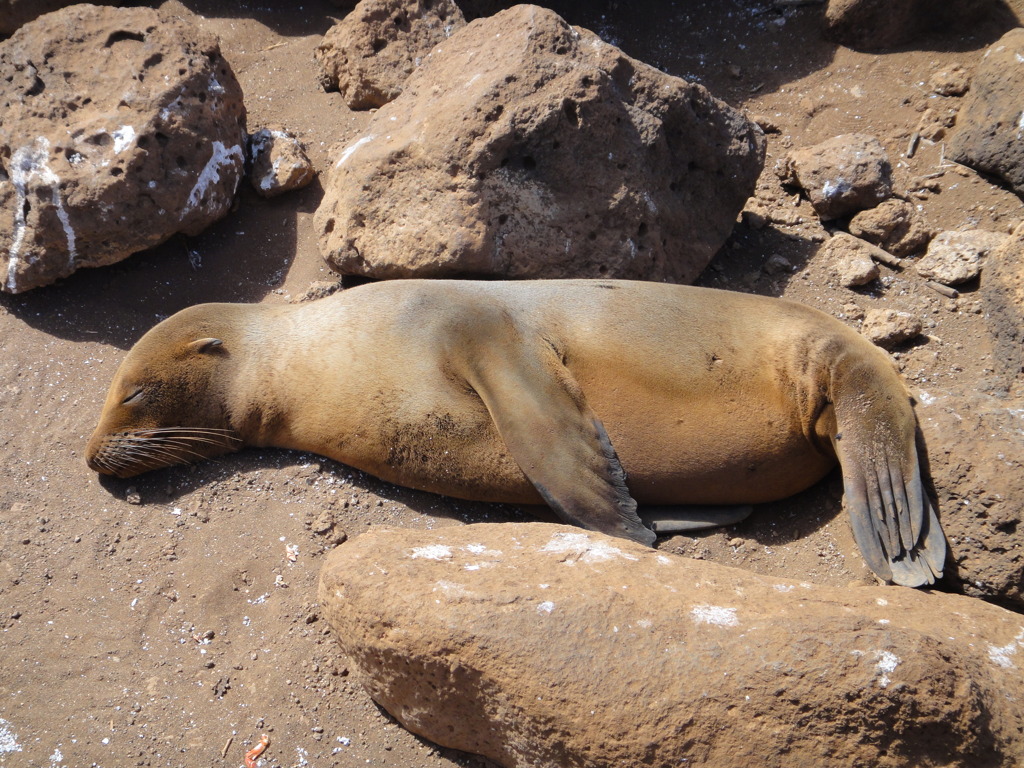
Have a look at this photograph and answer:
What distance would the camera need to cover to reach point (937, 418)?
3.63 metres

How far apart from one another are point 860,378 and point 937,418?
1.16ft

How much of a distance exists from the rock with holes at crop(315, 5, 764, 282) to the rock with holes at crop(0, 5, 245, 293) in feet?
2.46

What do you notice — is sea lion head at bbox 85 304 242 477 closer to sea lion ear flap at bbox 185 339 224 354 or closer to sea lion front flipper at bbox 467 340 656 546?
sea lion ear flap at bbox 185 339 224 354

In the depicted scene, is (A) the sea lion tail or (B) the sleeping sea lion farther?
(B) the sleeping sea lion

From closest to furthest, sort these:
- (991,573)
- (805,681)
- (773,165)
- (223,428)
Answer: (805,681), (991,573), (223,428), (773,165)

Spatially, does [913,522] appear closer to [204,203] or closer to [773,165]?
[773,165]

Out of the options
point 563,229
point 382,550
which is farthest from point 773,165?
point 382,550

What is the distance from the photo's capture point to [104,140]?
450 centimetres

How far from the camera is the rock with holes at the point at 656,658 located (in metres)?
2.32

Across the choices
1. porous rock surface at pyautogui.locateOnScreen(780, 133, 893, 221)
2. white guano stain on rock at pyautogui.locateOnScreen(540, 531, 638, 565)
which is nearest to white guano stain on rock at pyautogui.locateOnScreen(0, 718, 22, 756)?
white guano stain on rock at pyautogui.locateOnScreen(540, 531, 638, 565)

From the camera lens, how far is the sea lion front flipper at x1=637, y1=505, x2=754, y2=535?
3.67 m

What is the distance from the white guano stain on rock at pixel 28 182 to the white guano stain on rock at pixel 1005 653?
4456mm

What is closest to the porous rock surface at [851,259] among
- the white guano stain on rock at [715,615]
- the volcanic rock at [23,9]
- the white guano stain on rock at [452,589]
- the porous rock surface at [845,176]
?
the porous rock surface at [845,176]

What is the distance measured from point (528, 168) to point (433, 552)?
2.13 metres
